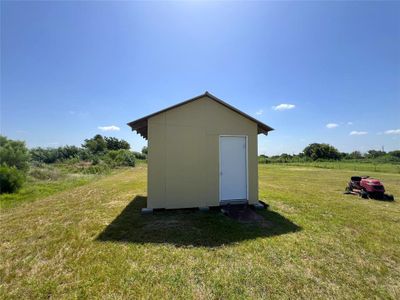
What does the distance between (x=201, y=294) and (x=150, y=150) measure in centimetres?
439

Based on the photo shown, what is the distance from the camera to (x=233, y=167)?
7.09 metres

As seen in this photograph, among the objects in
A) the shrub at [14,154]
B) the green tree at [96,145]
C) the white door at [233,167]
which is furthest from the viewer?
the green tree at [96,145]

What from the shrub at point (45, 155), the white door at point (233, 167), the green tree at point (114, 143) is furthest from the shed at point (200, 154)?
the green tree at point (114, 143)

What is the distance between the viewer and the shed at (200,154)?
6496mm

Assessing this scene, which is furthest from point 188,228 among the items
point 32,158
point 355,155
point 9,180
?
point 355,155

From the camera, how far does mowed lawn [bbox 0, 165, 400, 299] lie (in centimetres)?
290

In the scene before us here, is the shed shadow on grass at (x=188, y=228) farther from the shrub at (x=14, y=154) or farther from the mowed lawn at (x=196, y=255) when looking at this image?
the shrub at (x=14, y=154)

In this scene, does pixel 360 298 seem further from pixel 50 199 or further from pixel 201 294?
pixel 50 199

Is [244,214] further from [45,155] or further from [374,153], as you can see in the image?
[374,153]

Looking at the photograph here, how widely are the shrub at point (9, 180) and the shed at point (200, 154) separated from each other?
664cm

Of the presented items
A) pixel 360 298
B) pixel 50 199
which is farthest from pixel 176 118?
pixel 50 199

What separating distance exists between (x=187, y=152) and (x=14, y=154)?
12.4 m

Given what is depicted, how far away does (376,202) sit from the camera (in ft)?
26.8

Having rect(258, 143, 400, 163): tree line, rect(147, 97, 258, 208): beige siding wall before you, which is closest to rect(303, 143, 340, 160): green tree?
rect(258, 143, 400, 163): tree line
